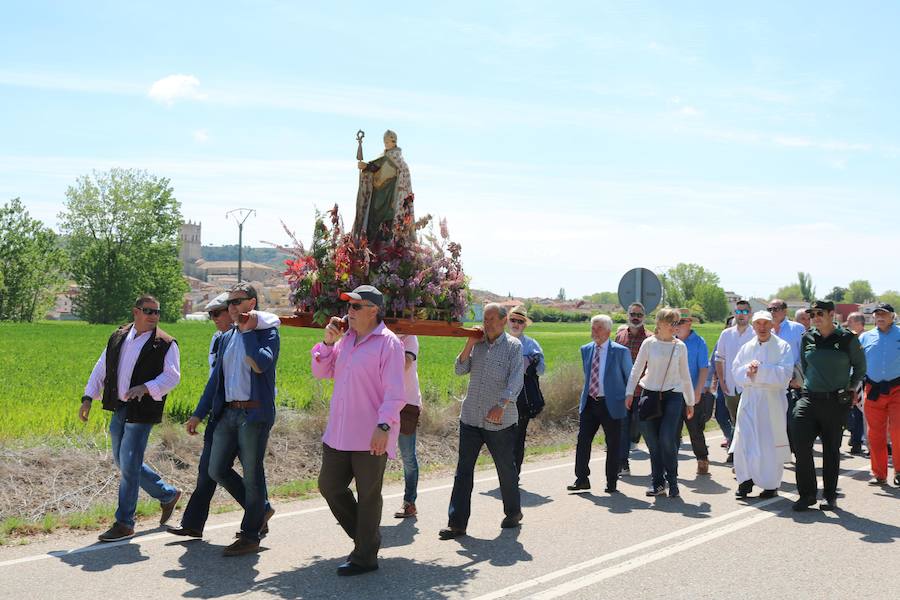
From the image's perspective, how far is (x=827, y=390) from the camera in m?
8.45

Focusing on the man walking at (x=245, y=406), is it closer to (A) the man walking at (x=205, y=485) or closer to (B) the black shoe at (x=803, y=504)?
(A) the man walking at (x=205, y=485)

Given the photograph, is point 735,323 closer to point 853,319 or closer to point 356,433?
point 853,319

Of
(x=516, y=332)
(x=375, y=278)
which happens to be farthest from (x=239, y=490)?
(x=516, y=332)

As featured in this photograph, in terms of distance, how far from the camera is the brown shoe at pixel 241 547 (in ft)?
20.1

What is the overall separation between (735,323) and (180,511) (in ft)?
24.9

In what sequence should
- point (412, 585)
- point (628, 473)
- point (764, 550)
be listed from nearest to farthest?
1. point (412, 585)
2. point (764, 550)
3. point (628, 473)

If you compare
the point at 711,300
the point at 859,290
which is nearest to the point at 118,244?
the point at 711,300

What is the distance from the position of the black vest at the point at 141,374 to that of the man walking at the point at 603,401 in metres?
4.24

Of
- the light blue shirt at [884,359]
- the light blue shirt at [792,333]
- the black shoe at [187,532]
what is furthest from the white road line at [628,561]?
the light blue shirt at [792,333]

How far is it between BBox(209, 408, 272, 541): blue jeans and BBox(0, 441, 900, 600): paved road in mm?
331

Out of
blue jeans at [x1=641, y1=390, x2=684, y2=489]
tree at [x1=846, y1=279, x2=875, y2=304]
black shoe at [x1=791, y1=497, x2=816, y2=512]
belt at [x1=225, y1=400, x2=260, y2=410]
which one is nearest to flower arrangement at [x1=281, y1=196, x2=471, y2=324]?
belt at [x1=225, y1=400, x2=260, y2=410]

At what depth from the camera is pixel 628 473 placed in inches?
401

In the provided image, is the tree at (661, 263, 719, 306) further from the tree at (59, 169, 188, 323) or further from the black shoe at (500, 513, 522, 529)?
the black shoe at (500, 513, 522, 529)

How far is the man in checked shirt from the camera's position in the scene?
713 cm
